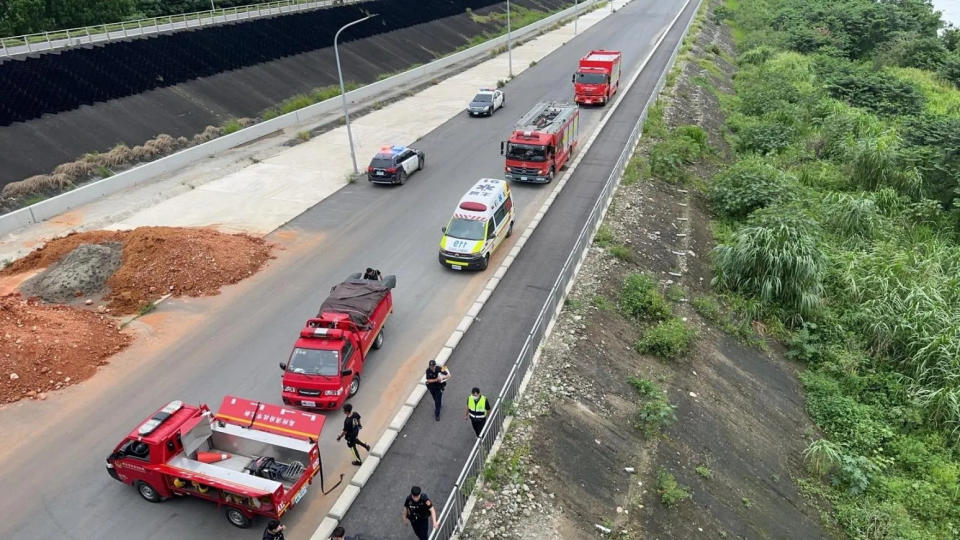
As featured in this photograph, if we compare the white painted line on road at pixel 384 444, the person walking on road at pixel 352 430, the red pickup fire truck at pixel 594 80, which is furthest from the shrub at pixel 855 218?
the person walking on road at pixel 352 430

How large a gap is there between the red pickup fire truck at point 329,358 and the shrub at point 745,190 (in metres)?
18.3

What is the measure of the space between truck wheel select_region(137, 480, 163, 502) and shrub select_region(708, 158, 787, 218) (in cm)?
2413

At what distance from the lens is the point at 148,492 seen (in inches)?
497

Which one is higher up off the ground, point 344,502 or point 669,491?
point 344,502

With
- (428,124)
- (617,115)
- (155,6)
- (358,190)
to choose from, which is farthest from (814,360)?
(155,6)

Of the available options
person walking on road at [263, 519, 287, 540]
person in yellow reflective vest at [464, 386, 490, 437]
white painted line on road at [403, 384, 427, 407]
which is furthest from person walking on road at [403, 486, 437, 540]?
white painted line on road at [403, 384, 427, 407]

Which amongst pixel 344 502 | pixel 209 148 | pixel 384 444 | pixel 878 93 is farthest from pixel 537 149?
pixel 878 93

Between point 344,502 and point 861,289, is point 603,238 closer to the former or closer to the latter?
point 861,289

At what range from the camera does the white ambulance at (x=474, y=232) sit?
2105cm

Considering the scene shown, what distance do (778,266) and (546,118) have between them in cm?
1428

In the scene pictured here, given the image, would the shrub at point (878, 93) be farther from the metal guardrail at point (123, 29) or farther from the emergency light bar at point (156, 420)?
the metal guardrail at point (123, 29)

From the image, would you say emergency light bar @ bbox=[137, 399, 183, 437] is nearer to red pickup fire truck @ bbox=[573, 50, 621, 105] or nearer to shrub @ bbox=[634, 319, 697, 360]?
shrub @ bbox=[634, 319, 697, 360]

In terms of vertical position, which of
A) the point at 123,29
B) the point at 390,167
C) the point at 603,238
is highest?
the point at 123,29

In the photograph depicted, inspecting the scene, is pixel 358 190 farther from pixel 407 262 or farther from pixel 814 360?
pixel 814 360
